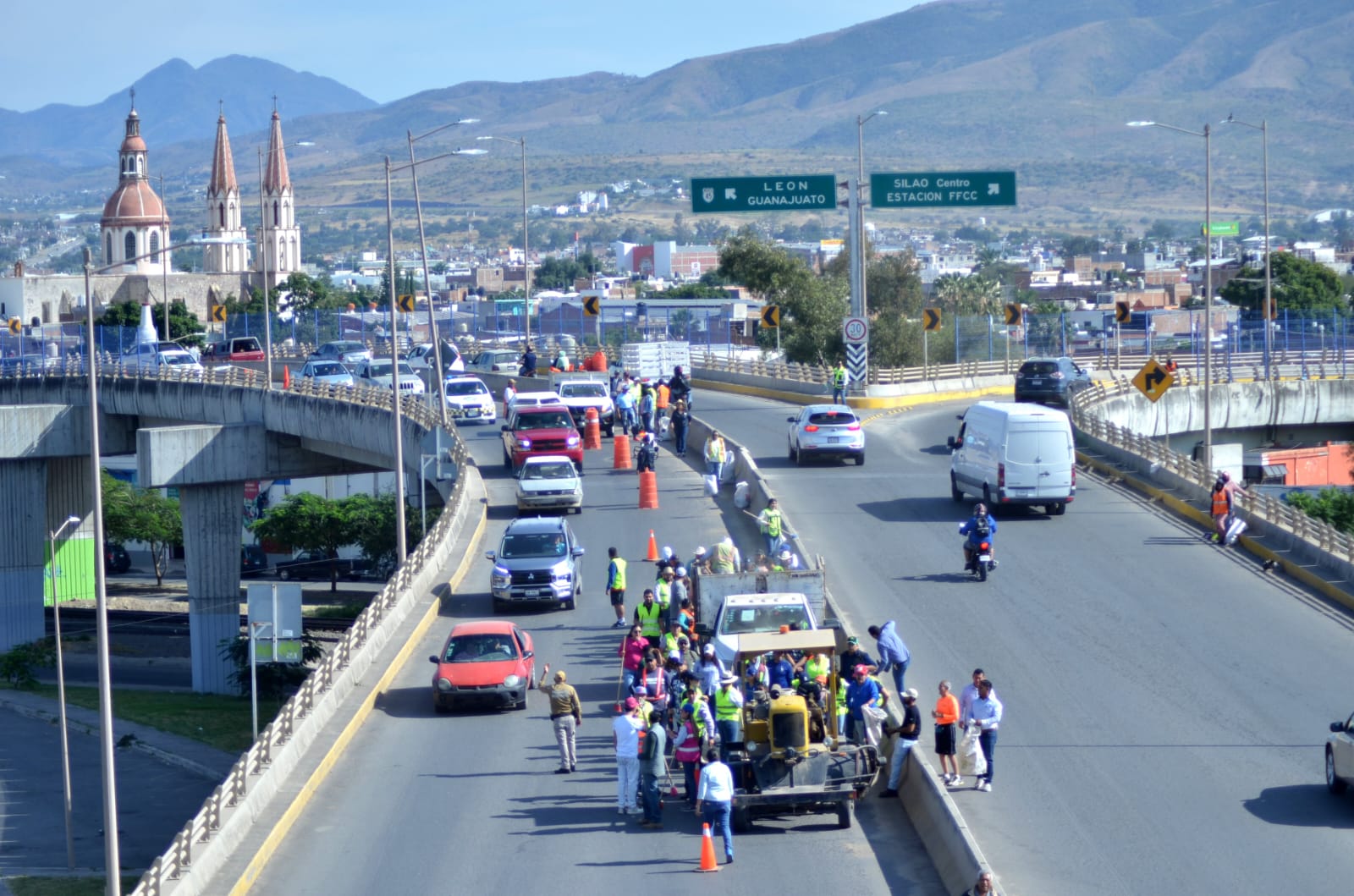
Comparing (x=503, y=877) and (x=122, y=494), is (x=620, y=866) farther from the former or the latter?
(x=122, y=494)

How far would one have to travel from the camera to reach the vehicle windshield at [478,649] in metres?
23.1

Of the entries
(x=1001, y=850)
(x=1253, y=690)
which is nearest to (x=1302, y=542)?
(x=1253, y=690)

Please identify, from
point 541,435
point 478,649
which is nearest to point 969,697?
Result: point 478,649

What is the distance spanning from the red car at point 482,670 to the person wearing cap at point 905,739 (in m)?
6.19

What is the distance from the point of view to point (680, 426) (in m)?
45.2

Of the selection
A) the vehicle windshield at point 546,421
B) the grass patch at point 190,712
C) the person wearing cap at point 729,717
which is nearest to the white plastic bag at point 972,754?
the person wearing cap at point 729,717

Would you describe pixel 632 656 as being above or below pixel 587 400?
below

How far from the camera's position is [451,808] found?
1845cm

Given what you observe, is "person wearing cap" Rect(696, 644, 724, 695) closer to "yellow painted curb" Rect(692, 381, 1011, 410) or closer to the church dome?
"yellow painted curb" Rect(692, 381, 1011, 410)

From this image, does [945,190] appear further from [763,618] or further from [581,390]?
[763,618]

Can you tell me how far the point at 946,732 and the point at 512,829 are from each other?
15.9 ft

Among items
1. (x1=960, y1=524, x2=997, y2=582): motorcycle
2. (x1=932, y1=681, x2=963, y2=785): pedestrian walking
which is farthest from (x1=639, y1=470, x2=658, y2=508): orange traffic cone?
(x1=932, y1=681, x2=963, y2=785): pedestrian walking

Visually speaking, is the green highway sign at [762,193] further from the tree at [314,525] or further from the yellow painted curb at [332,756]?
the tree at [314,525]

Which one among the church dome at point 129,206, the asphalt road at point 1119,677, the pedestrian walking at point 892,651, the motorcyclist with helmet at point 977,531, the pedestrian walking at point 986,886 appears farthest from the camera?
the church dome at point 129,206
